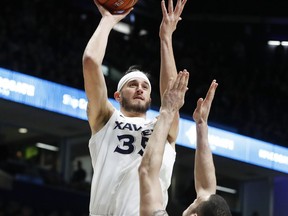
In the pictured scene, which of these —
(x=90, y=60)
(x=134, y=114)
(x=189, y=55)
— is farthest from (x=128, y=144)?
(x=189, y=55)

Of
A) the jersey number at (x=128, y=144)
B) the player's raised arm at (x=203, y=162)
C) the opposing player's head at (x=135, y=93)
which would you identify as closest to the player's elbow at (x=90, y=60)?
Result: the opposing player's head at (x=135, y=93)

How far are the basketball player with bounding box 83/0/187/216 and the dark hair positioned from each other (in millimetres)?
849

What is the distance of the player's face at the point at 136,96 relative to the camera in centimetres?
490

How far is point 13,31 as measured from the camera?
15344 mm

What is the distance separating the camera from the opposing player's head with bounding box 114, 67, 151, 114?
4.90 metres

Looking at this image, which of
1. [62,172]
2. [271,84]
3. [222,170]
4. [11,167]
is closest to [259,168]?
[222,170]

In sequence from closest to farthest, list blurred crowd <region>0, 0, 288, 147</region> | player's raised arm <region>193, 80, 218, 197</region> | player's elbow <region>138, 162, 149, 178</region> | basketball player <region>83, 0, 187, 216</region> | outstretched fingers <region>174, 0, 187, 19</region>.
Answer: player's elbow <region>138, 162, 149, 178</region>
player's raised arm <region>193, 80, 218, 197</region>
basketball player <region>83, 0, 187, 216</region>
outstretched fingers <region>174, 0, 187, 19</region>
blurred crowd <region>0, 0, 288, 147</region>

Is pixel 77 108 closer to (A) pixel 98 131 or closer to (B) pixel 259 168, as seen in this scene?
(B) pixel 259 168

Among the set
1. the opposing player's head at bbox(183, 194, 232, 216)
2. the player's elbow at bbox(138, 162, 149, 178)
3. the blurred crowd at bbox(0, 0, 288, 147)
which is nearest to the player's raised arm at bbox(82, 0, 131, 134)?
the player's elbow at bbox(138, 162, 149, 178)

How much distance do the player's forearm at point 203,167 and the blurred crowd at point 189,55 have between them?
9.46 m

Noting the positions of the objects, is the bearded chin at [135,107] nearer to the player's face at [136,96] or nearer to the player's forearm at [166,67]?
the player's face at [136,96]

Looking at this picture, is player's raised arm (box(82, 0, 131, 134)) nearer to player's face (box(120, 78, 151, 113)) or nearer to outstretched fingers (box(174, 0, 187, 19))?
player's face (box(120, 78, 151, 113))

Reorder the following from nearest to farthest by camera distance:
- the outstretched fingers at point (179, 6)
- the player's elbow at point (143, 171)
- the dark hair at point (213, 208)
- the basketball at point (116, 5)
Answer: the dark hair at point (213, 208), the player's elbow at point (143, 171), the basketball at point (116, 5), the outstretched fingers at point (179, 6)

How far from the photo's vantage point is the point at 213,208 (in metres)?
3.71
